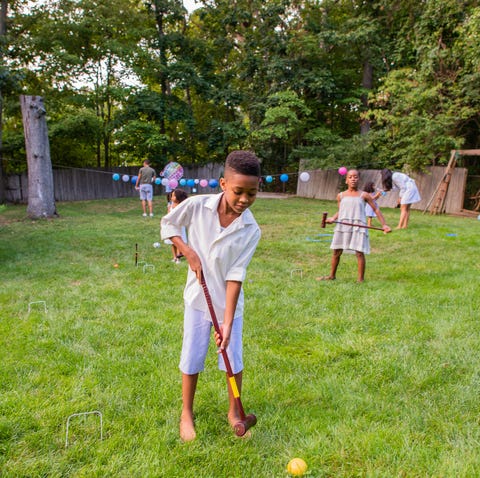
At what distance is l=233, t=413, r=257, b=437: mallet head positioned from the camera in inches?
92.7

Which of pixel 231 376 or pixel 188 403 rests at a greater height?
pixel 231 376

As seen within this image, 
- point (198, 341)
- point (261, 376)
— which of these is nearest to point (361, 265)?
point (261, 376)

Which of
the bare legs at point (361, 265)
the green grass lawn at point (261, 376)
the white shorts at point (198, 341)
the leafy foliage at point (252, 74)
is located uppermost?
the leafy foliage at point (252, 74)

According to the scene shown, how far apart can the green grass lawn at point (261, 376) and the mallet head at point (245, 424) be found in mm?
81

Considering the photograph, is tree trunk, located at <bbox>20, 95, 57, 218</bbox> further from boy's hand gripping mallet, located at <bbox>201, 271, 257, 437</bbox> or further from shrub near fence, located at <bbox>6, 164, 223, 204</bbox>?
boy's hand gripping mallet, located at <bbox>201, 271, 257, 437</bbox>

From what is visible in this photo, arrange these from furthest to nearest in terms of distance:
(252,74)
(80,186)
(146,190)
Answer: (252,74) → (80,186) → (146,190)

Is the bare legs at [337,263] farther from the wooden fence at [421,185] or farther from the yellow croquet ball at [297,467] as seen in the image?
the wooden fence at [421,185]

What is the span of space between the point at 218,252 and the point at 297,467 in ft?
4.20

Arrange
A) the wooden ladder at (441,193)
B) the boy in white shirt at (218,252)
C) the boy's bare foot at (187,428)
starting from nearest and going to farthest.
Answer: the boy in white shirt at (218,252) → the boy's bare foot at (187,428) → the wooden ladder at (441,193)

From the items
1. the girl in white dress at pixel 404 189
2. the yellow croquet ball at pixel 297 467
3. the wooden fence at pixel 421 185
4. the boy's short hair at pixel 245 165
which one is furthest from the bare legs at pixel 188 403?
the wooden fence at pixel 421 185

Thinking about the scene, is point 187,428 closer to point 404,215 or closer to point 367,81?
point 404,215

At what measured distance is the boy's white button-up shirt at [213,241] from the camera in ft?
7.78

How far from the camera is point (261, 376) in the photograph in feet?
10.4

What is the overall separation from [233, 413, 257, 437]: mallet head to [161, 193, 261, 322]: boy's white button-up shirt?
628 millimetres
